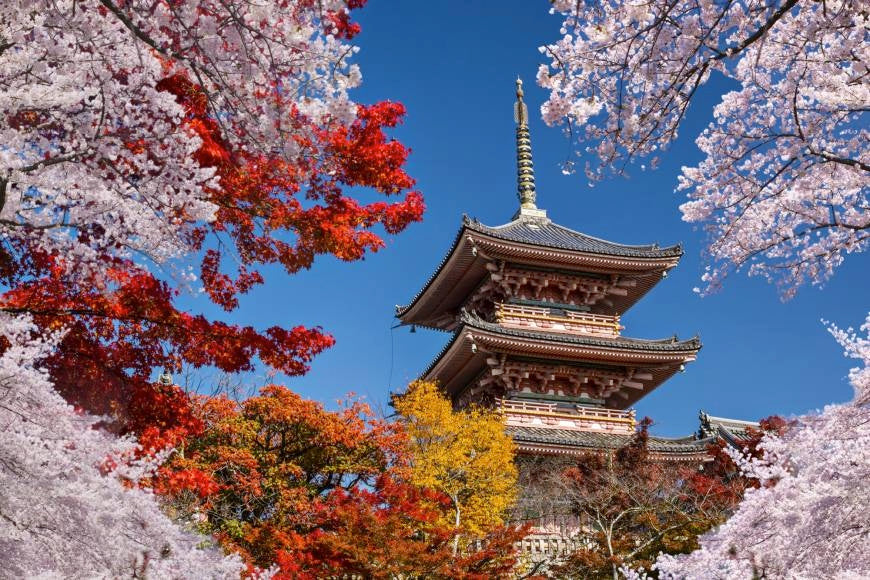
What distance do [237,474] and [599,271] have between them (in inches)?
435

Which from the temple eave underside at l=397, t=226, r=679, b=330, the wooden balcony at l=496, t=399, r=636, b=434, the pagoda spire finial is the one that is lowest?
the wooden balcony at l=496, t=399, r=636, b=434

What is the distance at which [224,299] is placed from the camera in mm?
8906

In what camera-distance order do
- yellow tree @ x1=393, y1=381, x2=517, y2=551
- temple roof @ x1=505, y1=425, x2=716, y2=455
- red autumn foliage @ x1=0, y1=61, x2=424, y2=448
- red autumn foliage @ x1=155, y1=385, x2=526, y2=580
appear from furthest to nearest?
temple roof @ x1=505, y1=425, x2=716, y2=455 → yellow tree @ x1=393, y1=381, x2=517, y2=551 → red autumn foliage @ x1=155, y1=385, x2=526, y2=580 → red autumn foliage @ x1=0, y1=61, x2=424, y2=448

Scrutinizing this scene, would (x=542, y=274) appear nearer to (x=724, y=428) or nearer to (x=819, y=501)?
(x=724, y=428)

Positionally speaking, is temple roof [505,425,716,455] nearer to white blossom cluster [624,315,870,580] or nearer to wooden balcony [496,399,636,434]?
wooden balcony [496,399,636,434]

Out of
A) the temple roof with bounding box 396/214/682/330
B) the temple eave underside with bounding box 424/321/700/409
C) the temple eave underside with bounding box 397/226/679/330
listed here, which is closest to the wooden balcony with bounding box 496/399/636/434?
the temple eave underside with bounding box 424/321/700/409

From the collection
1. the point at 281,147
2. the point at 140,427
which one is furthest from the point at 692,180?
the point at 140,427

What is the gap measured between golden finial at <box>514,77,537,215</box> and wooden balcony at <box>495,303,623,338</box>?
4866 mm

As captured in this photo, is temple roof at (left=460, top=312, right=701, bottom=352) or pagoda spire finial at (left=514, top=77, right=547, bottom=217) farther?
pagoda spire finial at (left=514, top=77, right=547, bottom=217)

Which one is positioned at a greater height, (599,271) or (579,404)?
(599,271)

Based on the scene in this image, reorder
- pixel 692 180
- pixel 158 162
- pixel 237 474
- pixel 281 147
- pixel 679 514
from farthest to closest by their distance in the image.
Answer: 1. pixel 237 474
2. pixel 679 514
3. pixel 158 162
4. pixel 692 180
5. pixel 281 147

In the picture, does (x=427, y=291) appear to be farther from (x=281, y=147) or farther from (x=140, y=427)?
(x=281, y=147)

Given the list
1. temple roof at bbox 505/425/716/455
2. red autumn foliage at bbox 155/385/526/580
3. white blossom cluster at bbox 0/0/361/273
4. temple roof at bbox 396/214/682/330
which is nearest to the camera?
white blossom cluster at bbox 0/0/361/273

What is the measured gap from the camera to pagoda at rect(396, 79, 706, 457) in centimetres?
1945
